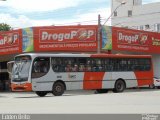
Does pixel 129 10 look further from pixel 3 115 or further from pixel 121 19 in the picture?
pixel 3 115

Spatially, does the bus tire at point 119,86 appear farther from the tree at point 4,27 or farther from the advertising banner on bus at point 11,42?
the tree at point 4,27

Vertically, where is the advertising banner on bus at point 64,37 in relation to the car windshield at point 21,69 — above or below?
above

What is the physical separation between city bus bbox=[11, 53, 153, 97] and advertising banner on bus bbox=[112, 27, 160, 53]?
9995mm

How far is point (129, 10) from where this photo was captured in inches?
3723

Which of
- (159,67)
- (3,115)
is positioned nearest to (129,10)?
(159,67)

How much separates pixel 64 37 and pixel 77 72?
12856 millimetres

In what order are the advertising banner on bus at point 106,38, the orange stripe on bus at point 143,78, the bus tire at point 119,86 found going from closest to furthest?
the bus tire at point 119,86, the orange stripe on bus at point 143,78, the advertising banner on bus at point 106,38

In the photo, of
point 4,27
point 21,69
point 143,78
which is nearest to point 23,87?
point 21,69

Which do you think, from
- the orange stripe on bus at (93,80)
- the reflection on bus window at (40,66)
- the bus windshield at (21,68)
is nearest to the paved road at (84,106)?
the reflection on bus window at (40,66)

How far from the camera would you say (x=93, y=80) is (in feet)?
105

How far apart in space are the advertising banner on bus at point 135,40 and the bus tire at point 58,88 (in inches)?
593

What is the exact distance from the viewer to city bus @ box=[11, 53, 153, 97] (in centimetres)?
2922

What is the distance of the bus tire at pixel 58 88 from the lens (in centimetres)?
2965

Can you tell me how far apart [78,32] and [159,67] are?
12.5m
